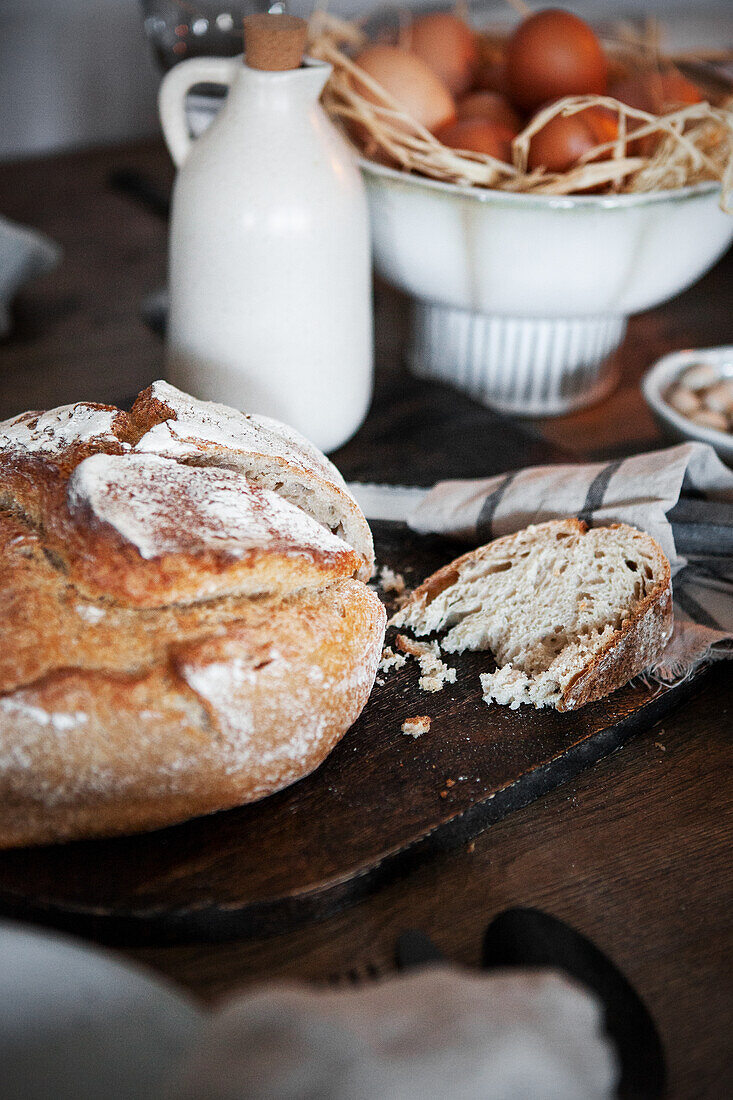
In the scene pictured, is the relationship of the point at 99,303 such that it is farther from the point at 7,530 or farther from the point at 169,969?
the point at 169,969

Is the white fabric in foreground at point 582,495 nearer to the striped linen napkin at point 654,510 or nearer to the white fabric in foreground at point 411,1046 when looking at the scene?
the striped linen napkin at point 654,510

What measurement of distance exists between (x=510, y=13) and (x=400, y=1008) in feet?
7.99

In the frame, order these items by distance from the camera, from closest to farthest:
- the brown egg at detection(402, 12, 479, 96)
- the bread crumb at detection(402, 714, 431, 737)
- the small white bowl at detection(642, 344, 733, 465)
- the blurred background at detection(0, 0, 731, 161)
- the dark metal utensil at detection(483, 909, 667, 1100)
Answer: the dark metal utensil at detection(483, 909, 667, 1100), the bread crumb at detection(402, 714, 431, 737), the small white bowl at detection(642, 344, 733, 465), the brown egg at detection(402, 12, 479, 96), the blurred background at detection(0, 0, 731, 161)

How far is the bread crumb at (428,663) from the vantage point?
89 cm

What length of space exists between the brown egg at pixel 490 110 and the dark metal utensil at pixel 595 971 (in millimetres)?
1099

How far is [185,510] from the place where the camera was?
77 centimetres

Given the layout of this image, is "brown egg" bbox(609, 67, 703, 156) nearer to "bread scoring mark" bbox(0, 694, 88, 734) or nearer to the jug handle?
the jug handle

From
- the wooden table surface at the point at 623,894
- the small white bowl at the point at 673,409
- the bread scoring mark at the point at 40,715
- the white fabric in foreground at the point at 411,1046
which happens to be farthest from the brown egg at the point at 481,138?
the white fabric in foreground at the point at 411,1046

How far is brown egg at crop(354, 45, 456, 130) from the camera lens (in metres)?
1.25

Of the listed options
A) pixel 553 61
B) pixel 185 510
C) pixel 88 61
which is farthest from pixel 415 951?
pixel 88 61

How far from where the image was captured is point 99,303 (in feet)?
5.54

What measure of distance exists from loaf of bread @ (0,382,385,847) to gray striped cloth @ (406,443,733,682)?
→ 271 mm

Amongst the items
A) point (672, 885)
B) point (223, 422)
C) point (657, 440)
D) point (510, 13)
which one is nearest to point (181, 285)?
point (223, 422)

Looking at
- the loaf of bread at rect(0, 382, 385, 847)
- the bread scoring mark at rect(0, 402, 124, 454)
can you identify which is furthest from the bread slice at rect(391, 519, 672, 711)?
the bread scoring mark at rect(0, 402, 124, 454)
